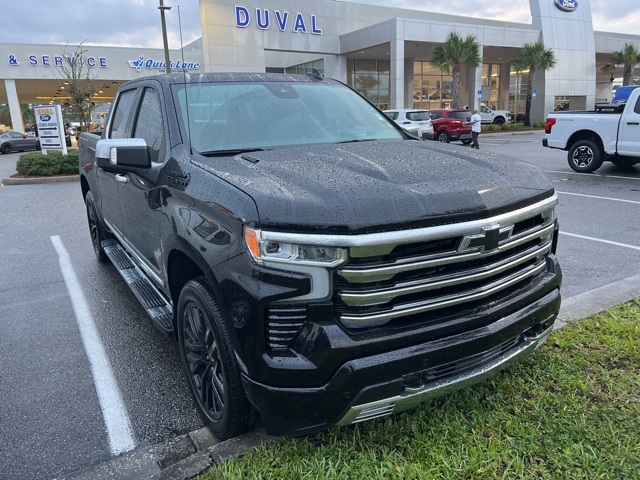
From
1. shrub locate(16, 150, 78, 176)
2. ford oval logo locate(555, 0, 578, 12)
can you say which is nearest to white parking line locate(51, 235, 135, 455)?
shrub locate(16, 150, 78, 176)

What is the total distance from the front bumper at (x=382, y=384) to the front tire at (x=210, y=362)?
0.19m

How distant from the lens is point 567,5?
125 ft

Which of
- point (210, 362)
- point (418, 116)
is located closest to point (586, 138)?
point (418, 116)

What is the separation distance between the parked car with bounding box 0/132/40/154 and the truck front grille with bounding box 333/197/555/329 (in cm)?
3279

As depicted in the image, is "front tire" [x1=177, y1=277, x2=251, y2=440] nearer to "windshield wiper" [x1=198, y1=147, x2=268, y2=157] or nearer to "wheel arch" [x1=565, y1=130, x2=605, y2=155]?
"windshield wiper" [x1=198, y1=147, x2=268, y2=157]

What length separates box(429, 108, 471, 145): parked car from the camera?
22672 millimetres

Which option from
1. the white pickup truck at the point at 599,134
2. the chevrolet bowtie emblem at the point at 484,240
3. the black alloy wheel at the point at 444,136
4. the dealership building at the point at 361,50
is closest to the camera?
the chevrolet bowtie emblem at the point at 484,240

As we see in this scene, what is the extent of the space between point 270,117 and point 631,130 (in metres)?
10.3

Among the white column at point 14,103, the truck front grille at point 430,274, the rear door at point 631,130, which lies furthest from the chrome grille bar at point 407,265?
the white column at point 14,103

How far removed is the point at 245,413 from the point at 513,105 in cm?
5160

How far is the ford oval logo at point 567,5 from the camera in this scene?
37.9 m

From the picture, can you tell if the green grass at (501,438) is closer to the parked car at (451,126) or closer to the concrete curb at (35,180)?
the concrete curb at (35,180)

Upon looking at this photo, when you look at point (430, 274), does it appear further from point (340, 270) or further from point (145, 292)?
point (145, 292)

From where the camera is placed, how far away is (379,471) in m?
2.25
